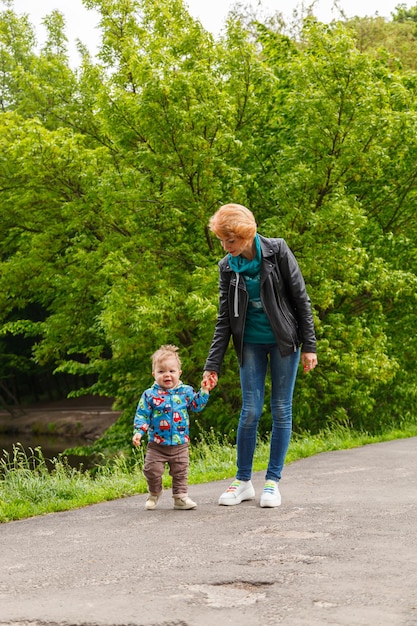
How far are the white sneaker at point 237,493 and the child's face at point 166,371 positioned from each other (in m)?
0.83

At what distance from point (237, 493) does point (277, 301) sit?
138 cm

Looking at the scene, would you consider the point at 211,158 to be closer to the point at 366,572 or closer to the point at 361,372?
the point at 361,372

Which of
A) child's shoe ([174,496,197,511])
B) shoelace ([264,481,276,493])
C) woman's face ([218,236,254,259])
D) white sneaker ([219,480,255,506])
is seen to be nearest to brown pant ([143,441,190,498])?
child's shoe ([174,496,197,511])

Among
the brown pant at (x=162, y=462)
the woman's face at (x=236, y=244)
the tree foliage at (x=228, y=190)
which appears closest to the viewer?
the woman's face at (x=236, y=244)

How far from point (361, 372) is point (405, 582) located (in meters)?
10.7

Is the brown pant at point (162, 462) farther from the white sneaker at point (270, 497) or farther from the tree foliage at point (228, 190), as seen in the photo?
the tree foliage at point (228, 190)

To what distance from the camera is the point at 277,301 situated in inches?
220

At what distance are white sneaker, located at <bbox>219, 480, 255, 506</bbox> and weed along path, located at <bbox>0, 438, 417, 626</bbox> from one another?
8 centimetres

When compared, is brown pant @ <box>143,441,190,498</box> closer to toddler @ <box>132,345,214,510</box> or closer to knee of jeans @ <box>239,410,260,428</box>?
toddler @ <box>132,345,214,510</box>

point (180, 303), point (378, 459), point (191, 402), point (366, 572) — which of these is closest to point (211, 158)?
point (180, 303)

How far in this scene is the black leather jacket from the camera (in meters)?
5.55

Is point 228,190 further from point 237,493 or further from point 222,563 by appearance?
point 222,563

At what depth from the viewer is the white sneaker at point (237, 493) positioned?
227 inches

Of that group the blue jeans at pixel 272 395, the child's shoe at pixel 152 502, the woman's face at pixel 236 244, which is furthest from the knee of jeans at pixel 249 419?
the woman's face at pixel 236 244
